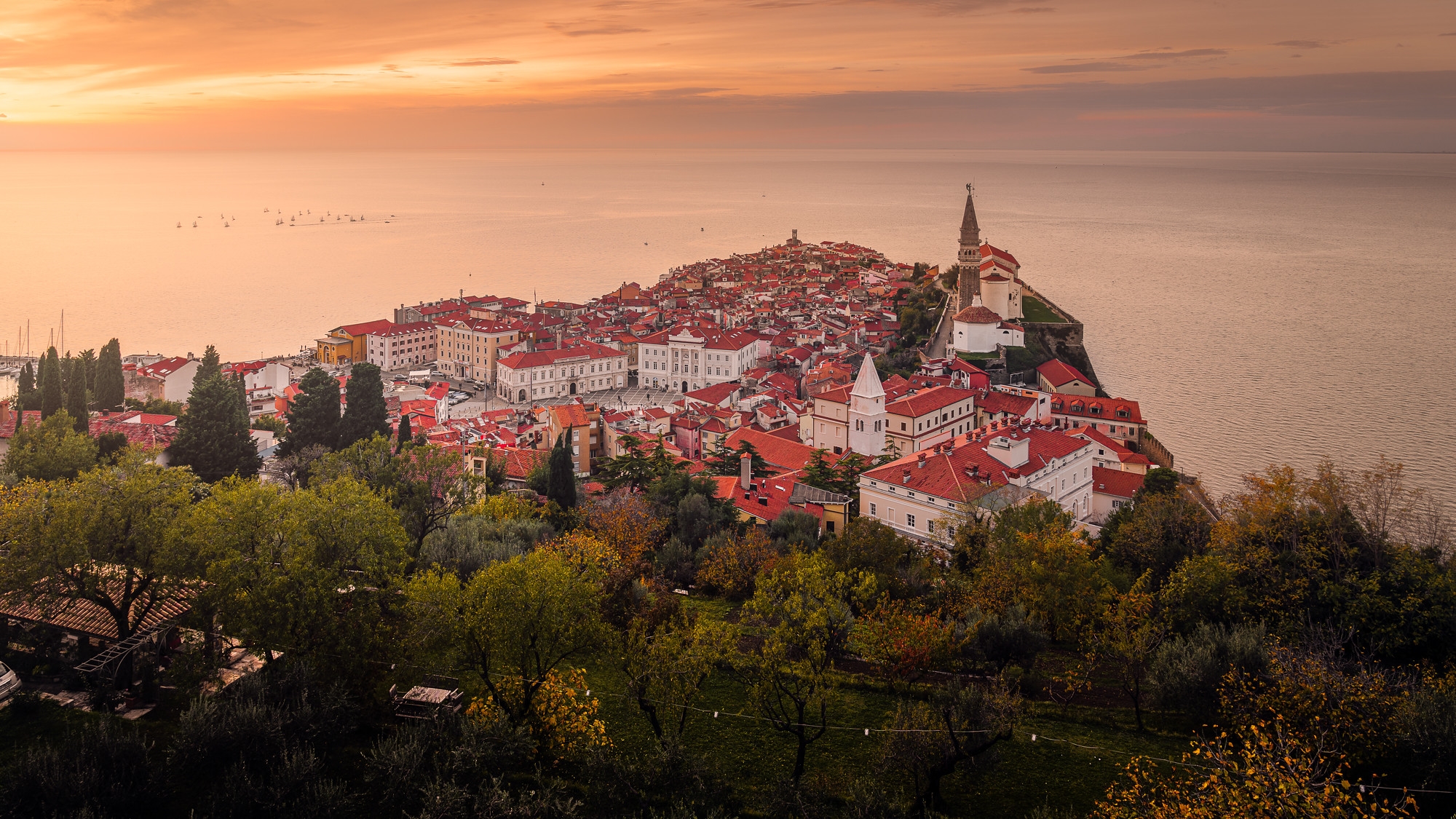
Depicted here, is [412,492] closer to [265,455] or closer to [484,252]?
[265,455]

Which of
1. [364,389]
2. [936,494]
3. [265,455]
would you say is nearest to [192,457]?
[364,389]

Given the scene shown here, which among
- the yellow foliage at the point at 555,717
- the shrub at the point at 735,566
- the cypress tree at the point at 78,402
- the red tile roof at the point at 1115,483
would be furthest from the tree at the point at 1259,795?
the cypress tree at the point at 78,402

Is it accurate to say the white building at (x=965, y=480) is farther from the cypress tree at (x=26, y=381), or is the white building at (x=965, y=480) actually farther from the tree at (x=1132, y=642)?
the cypress tree at (x=26, y=381)

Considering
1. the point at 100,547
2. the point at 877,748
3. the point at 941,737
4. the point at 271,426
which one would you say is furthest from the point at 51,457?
the point at 941,737

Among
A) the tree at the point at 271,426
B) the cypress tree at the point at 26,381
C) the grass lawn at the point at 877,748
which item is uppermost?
the cypress tree at the point at 26,381

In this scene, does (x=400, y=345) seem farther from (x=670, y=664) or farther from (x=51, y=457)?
(x=670, y=664)
